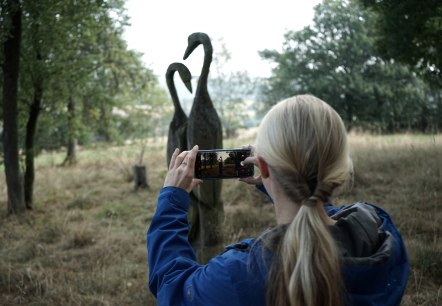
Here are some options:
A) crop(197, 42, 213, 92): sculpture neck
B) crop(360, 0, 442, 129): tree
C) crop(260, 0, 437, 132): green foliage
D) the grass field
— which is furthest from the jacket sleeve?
crop(260, 0, 437, 132): green foliage

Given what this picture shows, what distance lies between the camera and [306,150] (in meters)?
1.22

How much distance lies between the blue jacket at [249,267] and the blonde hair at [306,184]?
6 cm

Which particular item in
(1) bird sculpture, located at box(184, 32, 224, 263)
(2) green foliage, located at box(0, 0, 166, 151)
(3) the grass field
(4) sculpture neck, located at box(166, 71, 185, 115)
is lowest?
(3) the grass field

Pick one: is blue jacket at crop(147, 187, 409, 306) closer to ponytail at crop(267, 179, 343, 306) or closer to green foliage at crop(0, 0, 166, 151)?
ponytail at crop(267, 179, 343, 306)

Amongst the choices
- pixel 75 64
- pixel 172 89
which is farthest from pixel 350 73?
pixel 172 89

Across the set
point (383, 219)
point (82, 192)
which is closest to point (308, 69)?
point (82, 192)

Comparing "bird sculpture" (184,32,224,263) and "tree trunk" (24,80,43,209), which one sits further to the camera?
"tree trunk" (24,80,43,209)

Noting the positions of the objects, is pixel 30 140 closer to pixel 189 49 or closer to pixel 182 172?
pixel 189 49

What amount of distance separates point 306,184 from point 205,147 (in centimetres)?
236

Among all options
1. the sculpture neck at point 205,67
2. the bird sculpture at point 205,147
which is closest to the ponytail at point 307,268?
the bird sculpture at point 205,147

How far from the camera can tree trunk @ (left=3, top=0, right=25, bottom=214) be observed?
7.84m

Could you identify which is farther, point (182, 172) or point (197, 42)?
point (197, 42)

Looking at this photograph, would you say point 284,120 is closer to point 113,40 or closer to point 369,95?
point 113,40

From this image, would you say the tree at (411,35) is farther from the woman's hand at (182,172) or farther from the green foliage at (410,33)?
the woman's hand at (182,172)
